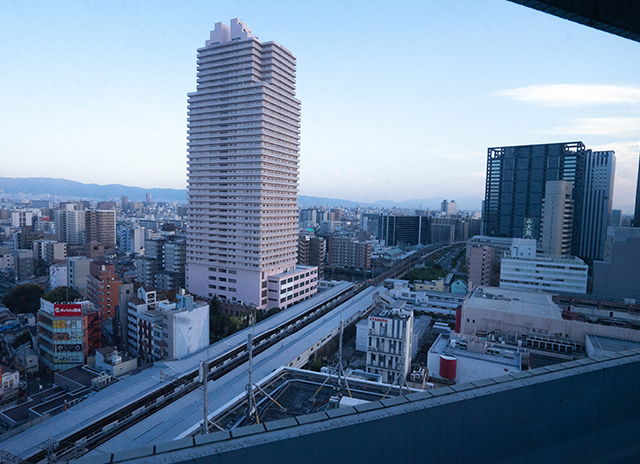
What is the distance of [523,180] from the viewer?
77.7 feet

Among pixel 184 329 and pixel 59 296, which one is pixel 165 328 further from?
pixel 59 296

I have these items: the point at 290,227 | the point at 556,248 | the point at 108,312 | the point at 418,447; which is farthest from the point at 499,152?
the point at 418,447

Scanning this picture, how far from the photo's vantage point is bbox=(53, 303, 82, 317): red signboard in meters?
7.40

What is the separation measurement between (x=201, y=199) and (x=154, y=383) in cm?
790

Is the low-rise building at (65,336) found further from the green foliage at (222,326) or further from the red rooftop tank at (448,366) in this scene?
the red rooftop tank at (448,366)

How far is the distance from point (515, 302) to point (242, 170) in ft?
28.4

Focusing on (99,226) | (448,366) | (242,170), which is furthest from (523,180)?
(99,226)

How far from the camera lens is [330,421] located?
84cm

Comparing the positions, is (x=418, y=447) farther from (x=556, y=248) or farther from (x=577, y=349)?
(x=556, y=248)

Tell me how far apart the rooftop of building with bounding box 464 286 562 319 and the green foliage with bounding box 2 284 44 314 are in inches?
499

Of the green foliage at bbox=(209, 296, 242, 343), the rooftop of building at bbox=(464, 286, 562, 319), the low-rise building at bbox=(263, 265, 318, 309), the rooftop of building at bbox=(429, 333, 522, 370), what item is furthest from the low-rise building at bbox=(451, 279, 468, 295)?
the green foliage at bbox=(209, 296, 242, 343)

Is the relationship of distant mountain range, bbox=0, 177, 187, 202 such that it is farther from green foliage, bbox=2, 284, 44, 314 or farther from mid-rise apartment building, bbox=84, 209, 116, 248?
green foliage, bbox=2, 284, 44, 314

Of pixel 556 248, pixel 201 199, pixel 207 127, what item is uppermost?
pixel 207 127

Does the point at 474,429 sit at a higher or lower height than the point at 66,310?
higher
